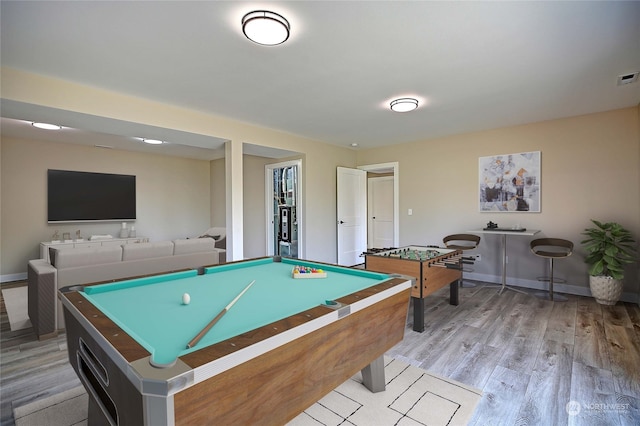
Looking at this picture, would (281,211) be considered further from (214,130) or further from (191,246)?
(191,246)

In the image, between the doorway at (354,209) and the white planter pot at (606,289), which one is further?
the doorway at (354,209)

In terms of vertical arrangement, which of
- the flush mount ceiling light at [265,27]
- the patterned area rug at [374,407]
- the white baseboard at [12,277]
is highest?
the flush mount ceiling light at [265,27]

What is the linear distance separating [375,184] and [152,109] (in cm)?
561

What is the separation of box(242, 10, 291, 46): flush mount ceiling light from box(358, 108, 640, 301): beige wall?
13.2 feet

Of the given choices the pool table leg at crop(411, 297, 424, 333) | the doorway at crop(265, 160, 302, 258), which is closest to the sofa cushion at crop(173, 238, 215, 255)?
the doorway at crop(265, 160, 302, 258)

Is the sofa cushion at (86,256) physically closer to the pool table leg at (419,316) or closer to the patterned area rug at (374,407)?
the patterned area rug at (374,407)

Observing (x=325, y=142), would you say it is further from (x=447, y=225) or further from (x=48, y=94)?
(x=48, y=94)

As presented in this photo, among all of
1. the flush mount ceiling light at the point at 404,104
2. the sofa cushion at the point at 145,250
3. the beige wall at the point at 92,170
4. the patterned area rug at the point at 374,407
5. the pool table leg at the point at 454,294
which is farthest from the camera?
the beige wall at the point at 92,170

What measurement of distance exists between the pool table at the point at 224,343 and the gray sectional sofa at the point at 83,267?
97 cm

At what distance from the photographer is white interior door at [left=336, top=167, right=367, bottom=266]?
5973mm

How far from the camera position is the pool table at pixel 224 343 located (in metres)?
0.86

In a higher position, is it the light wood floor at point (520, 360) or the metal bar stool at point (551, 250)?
the metal bar stool at point (551, 250)

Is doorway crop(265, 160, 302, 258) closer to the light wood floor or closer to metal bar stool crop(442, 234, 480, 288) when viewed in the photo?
metal bar stool crop(442, 234, 480, 288)

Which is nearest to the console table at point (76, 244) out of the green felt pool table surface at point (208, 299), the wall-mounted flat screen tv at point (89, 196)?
the wall-mounted flat screen tv at point (89, 196)
